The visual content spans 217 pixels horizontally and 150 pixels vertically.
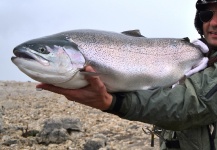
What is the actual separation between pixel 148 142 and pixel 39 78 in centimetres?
559

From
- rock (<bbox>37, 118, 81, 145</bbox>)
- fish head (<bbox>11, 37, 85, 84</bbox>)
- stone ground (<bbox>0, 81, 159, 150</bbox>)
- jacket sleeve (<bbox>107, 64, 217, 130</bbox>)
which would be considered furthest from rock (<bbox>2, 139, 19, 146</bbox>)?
fish head (<bbox>11, 37, 85, 84</bbox>)

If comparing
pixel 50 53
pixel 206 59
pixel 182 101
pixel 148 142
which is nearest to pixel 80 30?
pixel 50 53

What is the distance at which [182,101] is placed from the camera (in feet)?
10.1

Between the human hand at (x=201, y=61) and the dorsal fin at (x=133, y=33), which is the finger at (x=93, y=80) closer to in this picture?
the dorsal fin at (x=133, y=33)

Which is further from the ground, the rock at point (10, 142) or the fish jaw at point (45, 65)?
the fish jaw at point (45, 65)

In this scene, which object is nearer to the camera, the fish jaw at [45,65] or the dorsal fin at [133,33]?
the fish jaw at [45,65]

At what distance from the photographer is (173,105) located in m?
3.06

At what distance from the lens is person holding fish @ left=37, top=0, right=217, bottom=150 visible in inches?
115

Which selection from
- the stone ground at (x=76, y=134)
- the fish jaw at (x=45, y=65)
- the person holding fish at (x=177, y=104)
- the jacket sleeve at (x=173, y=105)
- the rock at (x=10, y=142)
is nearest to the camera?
the fish jaw at (x=45, y=65)

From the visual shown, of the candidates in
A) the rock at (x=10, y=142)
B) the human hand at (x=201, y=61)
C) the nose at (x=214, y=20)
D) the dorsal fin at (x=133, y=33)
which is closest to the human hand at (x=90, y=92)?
the dorsal fin at (x=133, y=33)

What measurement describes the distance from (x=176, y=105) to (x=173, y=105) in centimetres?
2

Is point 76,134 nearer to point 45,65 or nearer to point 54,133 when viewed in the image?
point 54,133

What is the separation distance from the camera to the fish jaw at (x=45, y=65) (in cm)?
267

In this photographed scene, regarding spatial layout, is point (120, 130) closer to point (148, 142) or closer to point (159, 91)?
point (148, 142)
